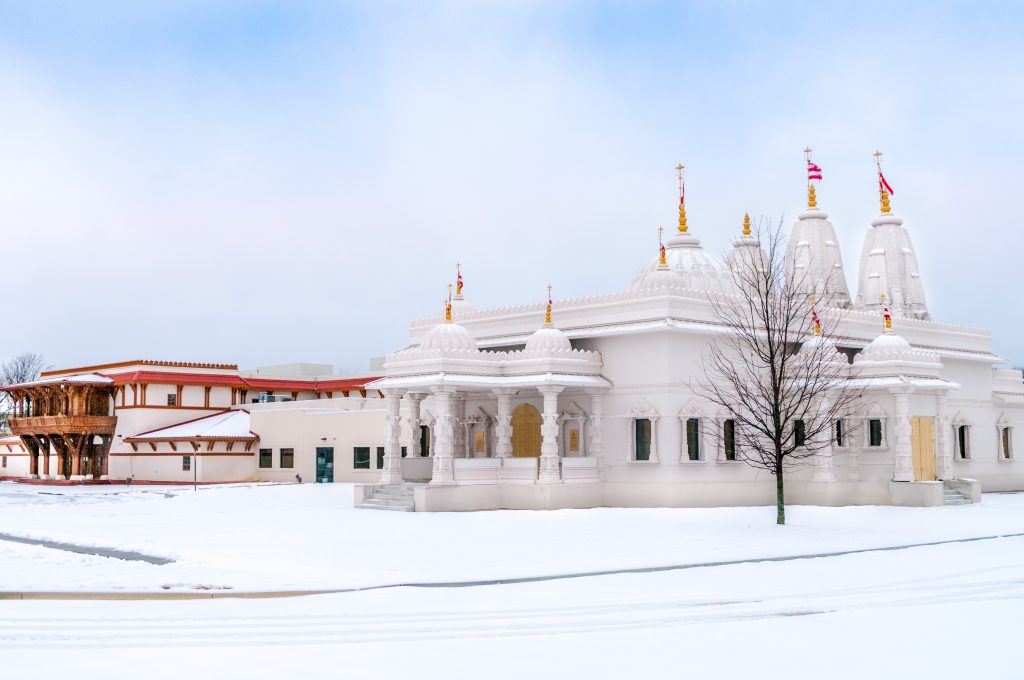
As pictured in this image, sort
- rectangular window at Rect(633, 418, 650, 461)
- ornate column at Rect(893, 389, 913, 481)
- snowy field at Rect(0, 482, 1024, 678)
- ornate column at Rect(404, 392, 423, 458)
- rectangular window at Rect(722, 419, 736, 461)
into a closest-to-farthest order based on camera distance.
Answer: snowy field at Rect(0, 482, 1024, 678) → rectangular window at Rect(633, 418, 650, 461) → rectangular window at Rect(722, 419, 736, 461) → ornate column at Rect(893, 389, 913, 481) → ornate column at Rect(404, 392, 423, 458)

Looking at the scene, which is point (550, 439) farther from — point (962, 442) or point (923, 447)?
point (962, 442)

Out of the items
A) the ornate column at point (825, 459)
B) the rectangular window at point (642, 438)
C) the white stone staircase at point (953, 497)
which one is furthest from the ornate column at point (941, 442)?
the rectangular window at point (642, 438)

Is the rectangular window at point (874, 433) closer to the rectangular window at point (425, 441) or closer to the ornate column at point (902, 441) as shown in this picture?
the ornate column at point (902, 441)

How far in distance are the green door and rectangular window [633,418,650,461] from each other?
21179mm

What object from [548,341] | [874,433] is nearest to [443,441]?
[548,341]

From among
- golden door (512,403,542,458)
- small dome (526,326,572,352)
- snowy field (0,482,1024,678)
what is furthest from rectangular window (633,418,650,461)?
snowy field (0,482,1024,678)

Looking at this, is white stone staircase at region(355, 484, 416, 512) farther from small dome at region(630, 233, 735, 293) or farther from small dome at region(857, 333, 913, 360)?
small dome at region(857, 333, 913, 360)

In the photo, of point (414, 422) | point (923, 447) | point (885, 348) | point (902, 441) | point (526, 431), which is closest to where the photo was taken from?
point (902, 441)

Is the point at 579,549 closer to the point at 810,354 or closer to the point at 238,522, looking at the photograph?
the point at 238,522

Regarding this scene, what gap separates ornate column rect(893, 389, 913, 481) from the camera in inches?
1323

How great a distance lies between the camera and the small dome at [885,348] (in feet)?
115

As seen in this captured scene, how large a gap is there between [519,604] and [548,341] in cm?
1907

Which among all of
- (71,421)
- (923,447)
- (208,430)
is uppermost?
(71,421)

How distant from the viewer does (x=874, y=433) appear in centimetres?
3509
